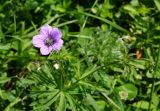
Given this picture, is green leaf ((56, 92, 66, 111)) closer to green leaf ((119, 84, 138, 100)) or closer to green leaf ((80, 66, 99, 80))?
green leaf ((80, 66, 99, 80))

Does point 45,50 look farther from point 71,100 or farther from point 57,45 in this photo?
point 71,100

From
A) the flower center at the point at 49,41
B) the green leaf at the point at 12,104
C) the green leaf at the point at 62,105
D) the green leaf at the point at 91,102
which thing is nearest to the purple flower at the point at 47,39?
the flower center at the point at 49,41

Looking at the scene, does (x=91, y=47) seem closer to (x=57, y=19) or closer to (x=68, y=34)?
(x=68, y=34)

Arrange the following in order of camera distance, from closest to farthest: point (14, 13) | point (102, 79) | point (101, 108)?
point (102, 79) → point (101, 108) → point (14, 13)

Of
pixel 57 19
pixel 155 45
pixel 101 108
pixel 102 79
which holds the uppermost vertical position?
pixel 57 19

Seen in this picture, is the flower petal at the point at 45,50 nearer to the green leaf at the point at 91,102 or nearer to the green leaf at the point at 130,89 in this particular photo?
the green leaf at the point at 91,102

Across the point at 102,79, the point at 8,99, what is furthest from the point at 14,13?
the point at 102,79

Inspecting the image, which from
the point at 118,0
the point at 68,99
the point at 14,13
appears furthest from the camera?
the point at 118,0
